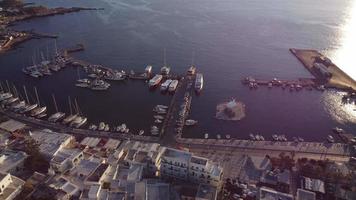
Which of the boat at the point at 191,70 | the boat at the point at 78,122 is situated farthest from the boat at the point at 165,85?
the boat at the point at 78,122

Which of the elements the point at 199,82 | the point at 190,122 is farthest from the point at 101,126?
the point at 199,82

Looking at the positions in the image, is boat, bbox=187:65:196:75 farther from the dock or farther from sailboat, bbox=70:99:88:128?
the dock

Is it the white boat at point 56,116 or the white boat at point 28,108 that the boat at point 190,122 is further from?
the white boat at point 28,108

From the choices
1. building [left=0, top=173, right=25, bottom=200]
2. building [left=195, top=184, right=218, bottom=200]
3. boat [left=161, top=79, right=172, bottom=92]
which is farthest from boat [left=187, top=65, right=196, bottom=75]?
building [left=0, top=173, right=25, bottom=200]

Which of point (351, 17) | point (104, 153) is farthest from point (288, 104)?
point (351, 17)

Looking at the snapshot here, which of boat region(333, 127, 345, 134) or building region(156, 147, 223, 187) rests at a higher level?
building region(156, 147, 223, 187)

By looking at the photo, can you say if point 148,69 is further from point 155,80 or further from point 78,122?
point 78,122
